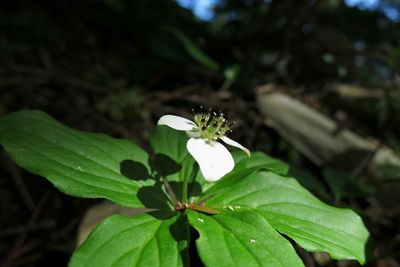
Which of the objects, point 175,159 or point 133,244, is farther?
point 175,159

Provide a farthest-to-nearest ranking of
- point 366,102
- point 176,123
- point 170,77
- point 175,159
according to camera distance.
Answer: point 170,77 → point 366,102 → point 175,159 → point 176,123

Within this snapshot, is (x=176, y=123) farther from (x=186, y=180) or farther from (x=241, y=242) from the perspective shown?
(x=241, y=242)

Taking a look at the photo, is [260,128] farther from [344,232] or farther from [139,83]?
[344,232]

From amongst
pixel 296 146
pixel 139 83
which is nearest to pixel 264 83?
pixel 296 146

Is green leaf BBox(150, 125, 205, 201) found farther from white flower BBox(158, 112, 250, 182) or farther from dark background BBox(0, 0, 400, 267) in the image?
dark background BBox(0, 0, 400, 267)

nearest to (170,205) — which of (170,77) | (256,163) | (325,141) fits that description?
(256,163)

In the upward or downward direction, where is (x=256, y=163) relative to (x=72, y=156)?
upward

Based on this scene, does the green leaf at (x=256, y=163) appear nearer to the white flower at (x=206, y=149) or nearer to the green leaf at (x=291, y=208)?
the green leaf at (x=291, y=208)
